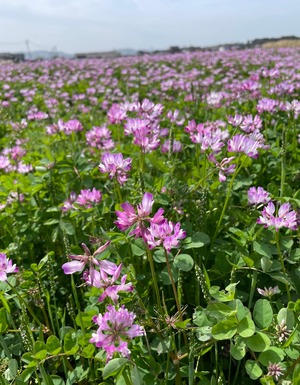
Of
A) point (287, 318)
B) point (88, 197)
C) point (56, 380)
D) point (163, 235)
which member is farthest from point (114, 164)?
point (287, 318)

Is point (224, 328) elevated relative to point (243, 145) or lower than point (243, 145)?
lower

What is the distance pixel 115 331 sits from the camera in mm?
1206

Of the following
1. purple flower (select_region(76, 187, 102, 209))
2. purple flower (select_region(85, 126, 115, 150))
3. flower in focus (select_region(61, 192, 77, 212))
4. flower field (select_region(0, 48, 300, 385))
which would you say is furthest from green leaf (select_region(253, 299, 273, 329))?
purple flower (select_region(85, 126, 115, 150))

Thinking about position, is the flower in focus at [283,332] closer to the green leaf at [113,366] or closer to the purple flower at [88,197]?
the green leaf at [113,366]

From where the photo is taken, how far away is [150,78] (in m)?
11.6

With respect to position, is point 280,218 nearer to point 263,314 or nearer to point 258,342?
point 263,314

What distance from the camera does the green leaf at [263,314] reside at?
137 cm

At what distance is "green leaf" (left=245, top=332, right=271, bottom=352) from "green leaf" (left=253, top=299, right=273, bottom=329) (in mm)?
83

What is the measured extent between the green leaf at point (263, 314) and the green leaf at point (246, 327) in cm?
10

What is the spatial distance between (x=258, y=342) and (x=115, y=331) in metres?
0.40

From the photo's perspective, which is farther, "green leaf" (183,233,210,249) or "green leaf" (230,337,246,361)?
A: "green leaf" (183,233,210,249)

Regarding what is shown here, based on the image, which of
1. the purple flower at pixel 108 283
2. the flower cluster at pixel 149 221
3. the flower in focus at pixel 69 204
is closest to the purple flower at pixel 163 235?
the flower cluster at pixel 149 221

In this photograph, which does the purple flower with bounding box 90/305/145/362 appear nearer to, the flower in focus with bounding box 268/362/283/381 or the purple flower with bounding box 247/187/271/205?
the flower in focus with bounding box 268/362/283/381

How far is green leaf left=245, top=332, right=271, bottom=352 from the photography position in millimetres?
1268
